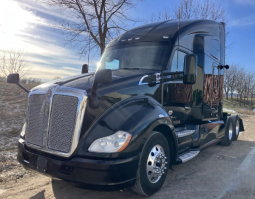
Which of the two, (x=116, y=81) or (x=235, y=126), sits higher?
(x=116, y=81)

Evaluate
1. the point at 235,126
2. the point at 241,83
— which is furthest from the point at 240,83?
the point at 235,126

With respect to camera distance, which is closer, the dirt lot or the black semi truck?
the black semi truck

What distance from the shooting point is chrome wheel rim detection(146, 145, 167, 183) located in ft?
10.8

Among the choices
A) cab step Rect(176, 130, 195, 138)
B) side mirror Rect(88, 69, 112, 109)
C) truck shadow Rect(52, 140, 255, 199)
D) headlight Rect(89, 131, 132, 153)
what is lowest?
truck shadow Rect(52, 140, 255, 199)

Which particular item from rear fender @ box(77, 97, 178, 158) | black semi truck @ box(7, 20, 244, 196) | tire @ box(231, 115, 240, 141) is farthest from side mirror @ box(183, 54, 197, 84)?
tire @ box(231, 115, 240, 141)

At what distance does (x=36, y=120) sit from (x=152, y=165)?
183 cm

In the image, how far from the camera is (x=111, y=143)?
2826 millimetres

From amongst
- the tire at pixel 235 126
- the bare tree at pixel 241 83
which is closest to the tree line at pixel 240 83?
the bare tree at pixel 241 83

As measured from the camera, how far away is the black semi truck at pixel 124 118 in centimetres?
283

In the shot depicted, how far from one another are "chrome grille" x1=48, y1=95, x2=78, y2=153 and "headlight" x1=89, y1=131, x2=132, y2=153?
352mm

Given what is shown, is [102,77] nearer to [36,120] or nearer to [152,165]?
[36,120]

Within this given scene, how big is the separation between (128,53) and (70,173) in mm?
2643

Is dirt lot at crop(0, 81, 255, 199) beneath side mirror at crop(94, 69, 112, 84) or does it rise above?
beneath

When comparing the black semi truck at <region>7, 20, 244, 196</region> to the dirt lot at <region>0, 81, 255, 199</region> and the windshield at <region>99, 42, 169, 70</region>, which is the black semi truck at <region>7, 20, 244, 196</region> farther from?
the dirt lot at <region>0, 81, 255, 199</region>
